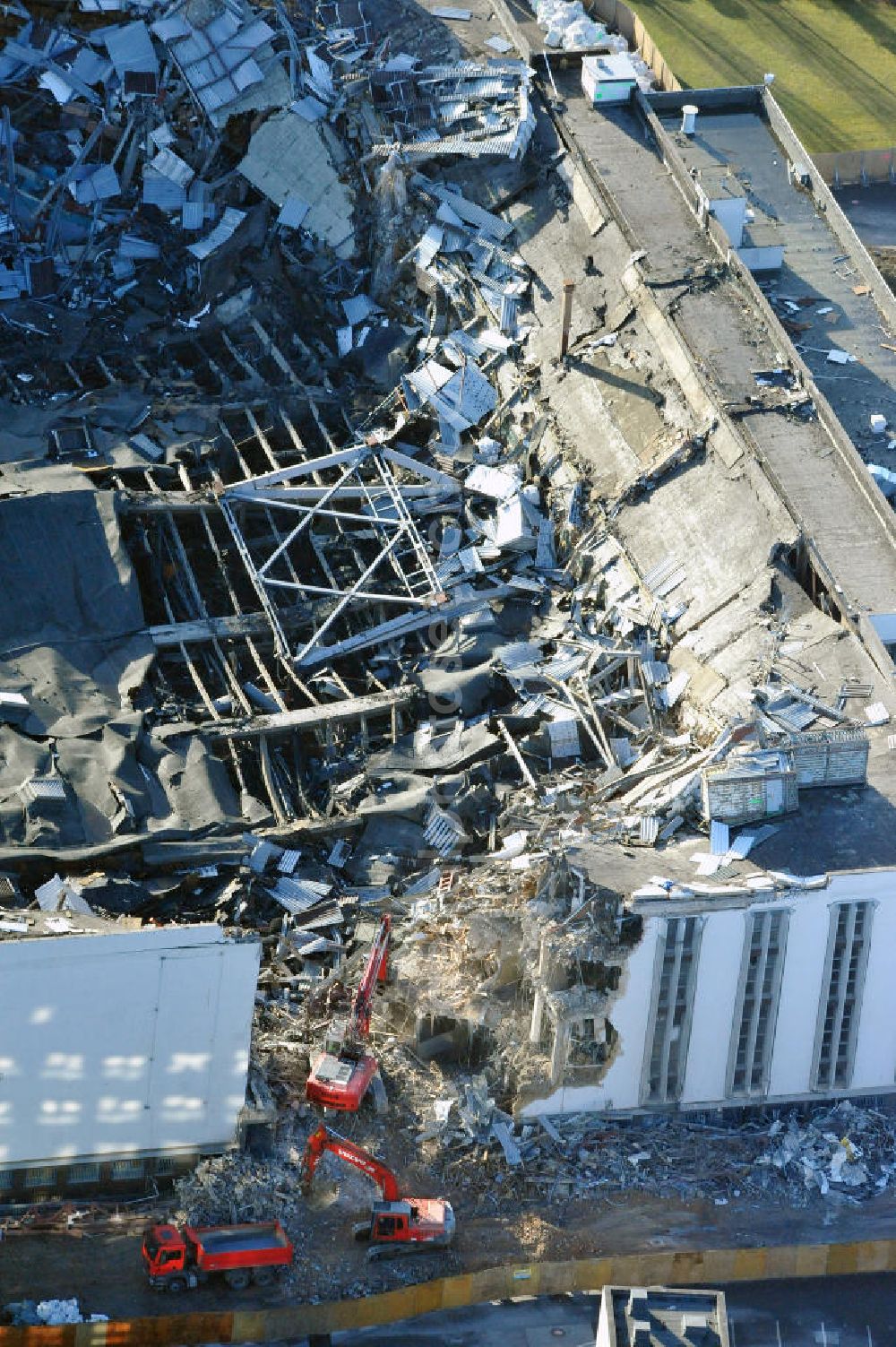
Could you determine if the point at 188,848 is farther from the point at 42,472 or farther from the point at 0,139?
the point at 0,139

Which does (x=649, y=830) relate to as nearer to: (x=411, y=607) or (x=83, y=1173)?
(x=411, y=607)

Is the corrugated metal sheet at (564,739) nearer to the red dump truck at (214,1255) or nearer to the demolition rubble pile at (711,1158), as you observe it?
the demolition rubble pile at (711,1158)

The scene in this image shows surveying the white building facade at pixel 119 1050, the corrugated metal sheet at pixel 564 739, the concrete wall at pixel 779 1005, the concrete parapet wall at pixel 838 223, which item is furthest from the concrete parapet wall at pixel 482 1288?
the concrete parapet wall at pixel 838 223

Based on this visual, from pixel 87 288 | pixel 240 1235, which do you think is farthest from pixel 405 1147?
pixel 87 288

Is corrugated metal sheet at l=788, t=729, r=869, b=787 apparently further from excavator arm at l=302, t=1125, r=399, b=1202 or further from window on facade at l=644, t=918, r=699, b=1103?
excavator arm at l=302, t=1125, r=399, b=1202

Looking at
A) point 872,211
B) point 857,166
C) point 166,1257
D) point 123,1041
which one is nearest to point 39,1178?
point 166,1257

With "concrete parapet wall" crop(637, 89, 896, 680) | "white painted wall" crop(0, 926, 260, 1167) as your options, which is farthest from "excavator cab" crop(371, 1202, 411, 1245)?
"concrete parapet wall" crop(637, 89, 896, 680)
